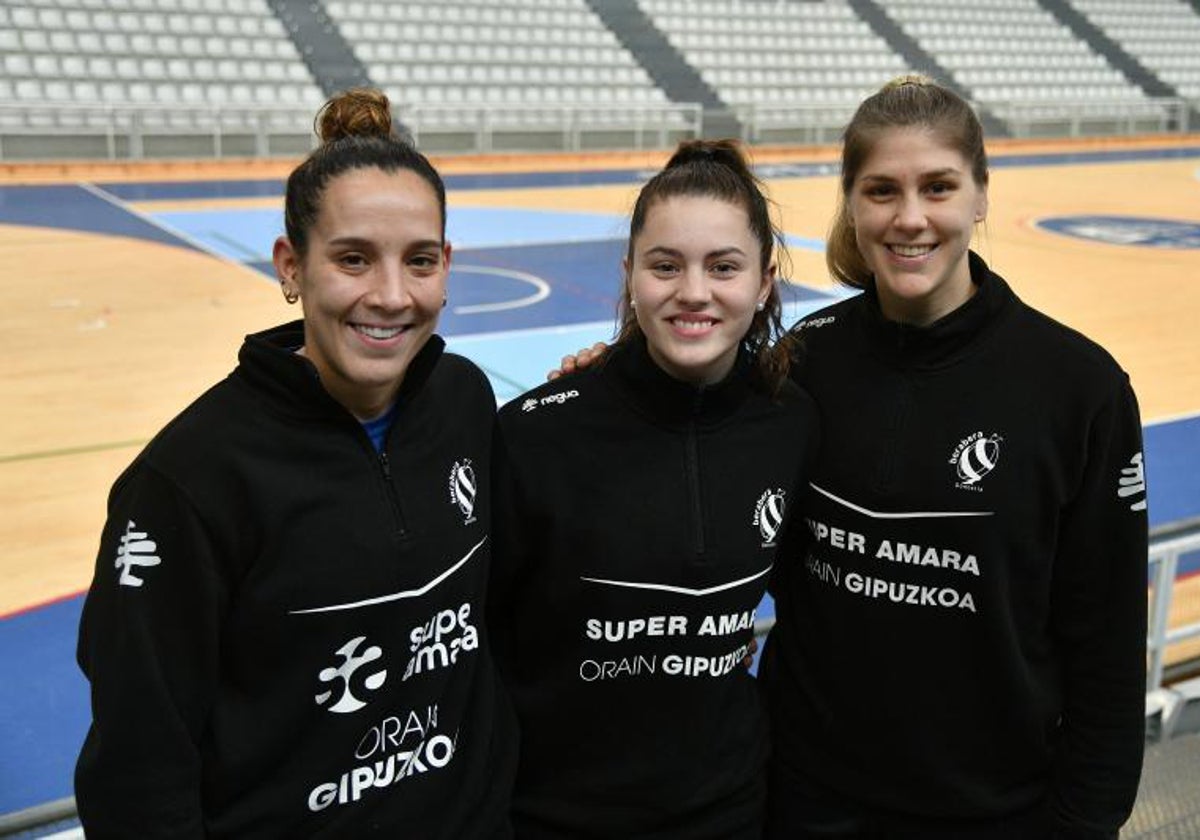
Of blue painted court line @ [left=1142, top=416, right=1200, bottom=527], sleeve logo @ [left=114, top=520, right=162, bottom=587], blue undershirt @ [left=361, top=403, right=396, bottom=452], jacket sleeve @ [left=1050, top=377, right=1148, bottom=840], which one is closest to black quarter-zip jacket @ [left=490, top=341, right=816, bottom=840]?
blue undershirt @ [left=361, top=403, right=396, bottom=452]

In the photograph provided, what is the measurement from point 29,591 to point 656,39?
18.7m

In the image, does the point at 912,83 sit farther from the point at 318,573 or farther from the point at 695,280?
the point at 318,573

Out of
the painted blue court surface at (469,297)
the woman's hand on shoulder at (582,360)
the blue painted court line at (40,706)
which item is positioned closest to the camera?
the woman's hand on shoulder at (582,360)

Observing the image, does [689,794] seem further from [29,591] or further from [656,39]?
[656,39]

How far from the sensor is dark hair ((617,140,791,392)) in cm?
188

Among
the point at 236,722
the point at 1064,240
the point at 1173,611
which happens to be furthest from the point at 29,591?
the point at 1064,240

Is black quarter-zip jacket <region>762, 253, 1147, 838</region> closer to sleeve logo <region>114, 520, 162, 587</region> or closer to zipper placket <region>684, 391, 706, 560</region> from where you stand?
zipper placket <region>684, 391, 706, 560</region>

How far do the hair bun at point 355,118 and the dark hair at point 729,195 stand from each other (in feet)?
1.42

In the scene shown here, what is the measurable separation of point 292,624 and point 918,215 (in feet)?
3.62

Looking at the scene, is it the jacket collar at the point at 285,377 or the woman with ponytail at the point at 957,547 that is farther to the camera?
the woman with ponytail at the point at 957,547

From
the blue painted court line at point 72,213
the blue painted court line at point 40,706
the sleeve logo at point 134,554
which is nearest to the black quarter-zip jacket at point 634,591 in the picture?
the sleeve logo at point 134,554

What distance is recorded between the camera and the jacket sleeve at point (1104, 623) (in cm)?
183

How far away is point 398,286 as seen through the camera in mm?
1589

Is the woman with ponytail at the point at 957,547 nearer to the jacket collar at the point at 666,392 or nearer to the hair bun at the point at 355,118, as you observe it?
the jacket collar at the point at 666,392
